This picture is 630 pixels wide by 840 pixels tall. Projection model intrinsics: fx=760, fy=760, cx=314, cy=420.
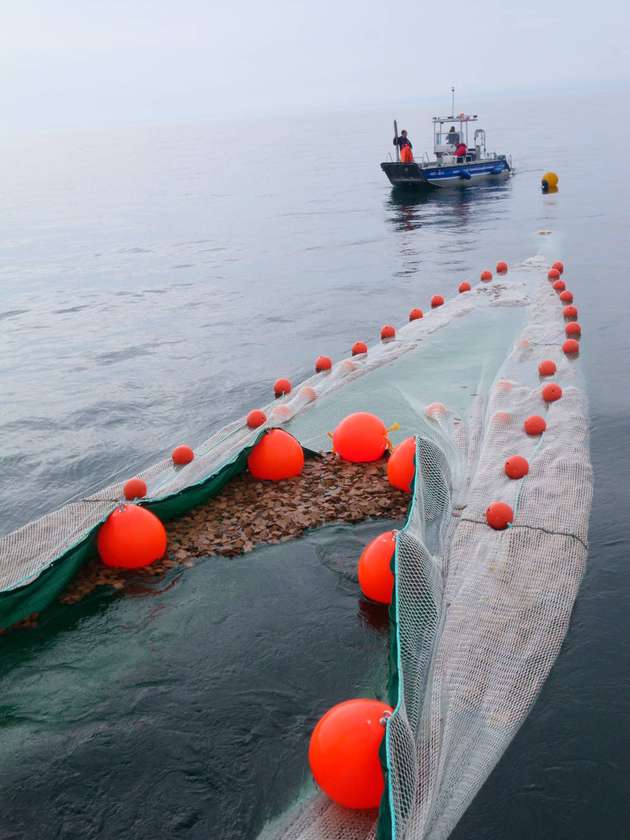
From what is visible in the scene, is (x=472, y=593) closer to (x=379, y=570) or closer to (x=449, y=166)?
(x=379, y=570)

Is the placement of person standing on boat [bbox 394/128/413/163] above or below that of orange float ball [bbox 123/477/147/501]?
above

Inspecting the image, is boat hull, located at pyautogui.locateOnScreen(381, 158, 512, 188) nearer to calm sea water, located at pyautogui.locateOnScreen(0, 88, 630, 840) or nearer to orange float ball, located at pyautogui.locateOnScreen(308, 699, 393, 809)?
calm sea water, located at pyautogui.locateOnScreen(0, 88, 630, 840)

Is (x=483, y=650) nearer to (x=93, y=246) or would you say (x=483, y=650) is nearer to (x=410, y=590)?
(x=410, y=590)

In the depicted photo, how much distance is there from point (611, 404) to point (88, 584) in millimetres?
7692

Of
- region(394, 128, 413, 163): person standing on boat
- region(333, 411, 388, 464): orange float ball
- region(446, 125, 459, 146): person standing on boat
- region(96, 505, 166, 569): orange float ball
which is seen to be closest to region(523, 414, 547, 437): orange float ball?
region(333, 411, 388, 464): orange float ball

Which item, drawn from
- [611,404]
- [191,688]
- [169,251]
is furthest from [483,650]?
[169,251]

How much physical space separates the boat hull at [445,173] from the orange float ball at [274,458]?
3089cm

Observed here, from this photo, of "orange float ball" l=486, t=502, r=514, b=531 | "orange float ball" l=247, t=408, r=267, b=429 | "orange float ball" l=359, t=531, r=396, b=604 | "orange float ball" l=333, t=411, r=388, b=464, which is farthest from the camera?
"orange float ball" l=247, t=408, r=267, b=429

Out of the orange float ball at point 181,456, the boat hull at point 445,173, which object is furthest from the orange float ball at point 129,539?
the boat hull at point 445,173

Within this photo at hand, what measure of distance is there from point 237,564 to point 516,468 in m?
3.04

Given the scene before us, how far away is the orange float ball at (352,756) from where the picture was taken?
14.4 ft

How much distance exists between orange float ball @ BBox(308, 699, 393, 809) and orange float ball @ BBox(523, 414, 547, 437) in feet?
17.0

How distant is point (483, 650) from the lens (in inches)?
219

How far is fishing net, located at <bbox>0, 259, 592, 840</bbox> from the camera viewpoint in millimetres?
Answer: 4578
